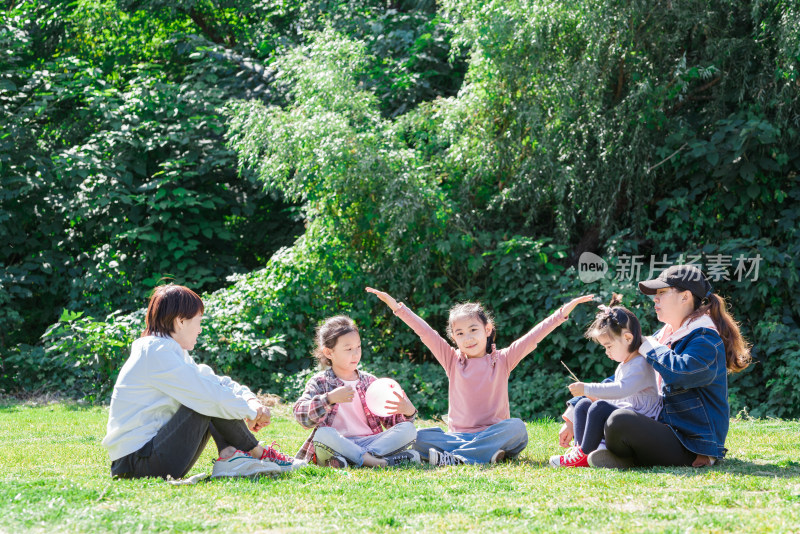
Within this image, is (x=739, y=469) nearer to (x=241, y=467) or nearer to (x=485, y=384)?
(x=485, y=384)

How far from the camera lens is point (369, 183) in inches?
354

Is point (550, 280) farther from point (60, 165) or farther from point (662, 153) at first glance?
point (60, 165)

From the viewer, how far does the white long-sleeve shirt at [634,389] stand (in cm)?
448

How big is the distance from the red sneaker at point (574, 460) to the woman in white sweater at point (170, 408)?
5.30 ft

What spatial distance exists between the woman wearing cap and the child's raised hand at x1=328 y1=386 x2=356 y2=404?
1356 mm

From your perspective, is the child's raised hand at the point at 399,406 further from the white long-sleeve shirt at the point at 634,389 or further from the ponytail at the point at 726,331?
the ponytail at the point at 726,331

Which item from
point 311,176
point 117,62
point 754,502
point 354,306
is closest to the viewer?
point 754,502

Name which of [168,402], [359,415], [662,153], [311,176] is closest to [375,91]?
[311,176]

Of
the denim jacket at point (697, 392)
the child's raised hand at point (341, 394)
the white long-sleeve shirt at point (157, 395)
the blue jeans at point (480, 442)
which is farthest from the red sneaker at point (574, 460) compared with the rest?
the white long-sleeve shirt at point (157, 395)

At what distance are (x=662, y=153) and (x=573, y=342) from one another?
7.21 feet

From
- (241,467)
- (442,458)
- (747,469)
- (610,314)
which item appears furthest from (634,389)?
(241,467)

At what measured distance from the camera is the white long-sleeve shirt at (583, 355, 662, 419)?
448 centimetres

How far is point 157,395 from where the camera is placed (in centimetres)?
405

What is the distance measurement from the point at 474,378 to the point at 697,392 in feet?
4.34
